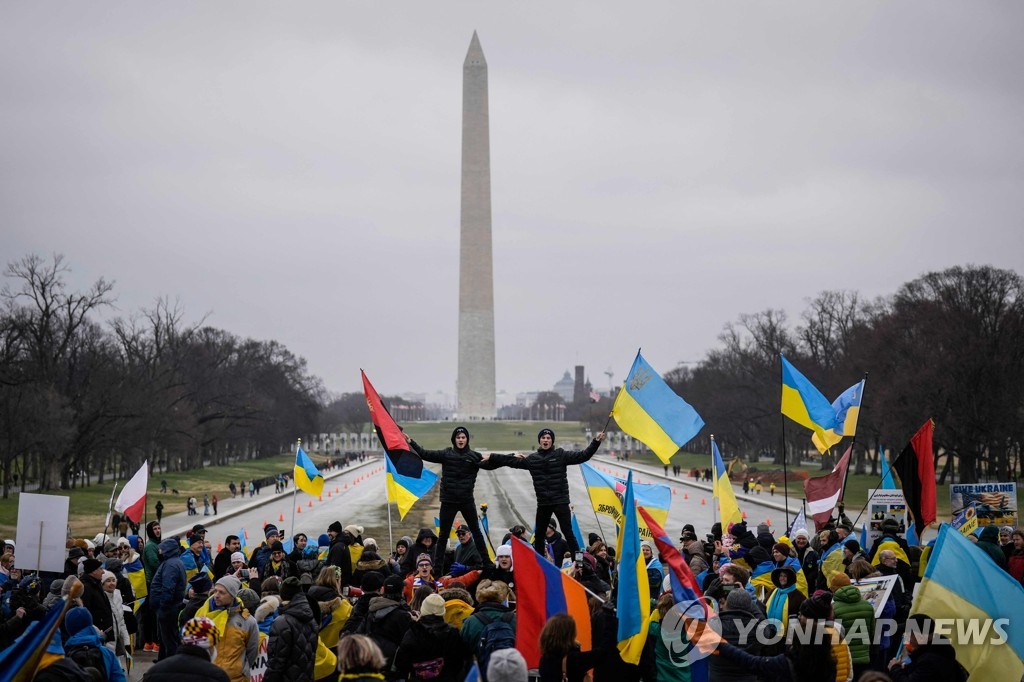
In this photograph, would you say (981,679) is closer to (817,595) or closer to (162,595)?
(817,595)

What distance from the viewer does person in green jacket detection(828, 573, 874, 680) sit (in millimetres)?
7809

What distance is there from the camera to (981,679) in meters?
6.58

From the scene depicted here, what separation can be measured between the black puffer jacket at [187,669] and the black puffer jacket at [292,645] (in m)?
1.12

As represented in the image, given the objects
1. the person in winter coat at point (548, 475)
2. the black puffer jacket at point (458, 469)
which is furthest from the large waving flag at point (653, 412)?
the black puffer jacket at point (458, 469)

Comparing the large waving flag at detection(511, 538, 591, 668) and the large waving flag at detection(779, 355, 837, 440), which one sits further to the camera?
the large waving flag at detection(779, 355, 837, 440)

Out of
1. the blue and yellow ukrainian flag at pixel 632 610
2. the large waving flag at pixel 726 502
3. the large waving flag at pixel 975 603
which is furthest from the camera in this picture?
the large waving flag at pixel 726 502

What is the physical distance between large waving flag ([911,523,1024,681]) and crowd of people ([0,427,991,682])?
0.17m

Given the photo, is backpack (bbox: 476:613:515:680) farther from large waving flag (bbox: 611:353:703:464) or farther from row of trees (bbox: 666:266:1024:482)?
row of trees (bbox: 666:266:1024:482)

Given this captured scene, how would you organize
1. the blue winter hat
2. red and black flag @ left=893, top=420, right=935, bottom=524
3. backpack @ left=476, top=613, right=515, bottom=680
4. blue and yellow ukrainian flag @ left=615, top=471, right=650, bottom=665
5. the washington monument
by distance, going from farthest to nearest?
1. the washington monument
2. red and black flag @ left=893, top=420, right=935, bottom=524
3. the blue winter hat
4. blue and yellow ukrainian flag @ left=615, top=471, right=650, bottom=665
5. backpack @ left=476, top=613, right=515, bottom=680

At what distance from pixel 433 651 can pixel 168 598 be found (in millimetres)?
5210

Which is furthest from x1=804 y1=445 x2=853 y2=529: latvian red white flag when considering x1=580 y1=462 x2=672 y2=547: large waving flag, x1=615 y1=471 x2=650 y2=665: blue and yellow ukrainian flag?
x1=615 y1=471 x2=650 y2=665: blue and yellow ukrainian flag

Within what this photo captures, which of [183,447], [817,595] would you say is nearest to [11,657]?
[817,595]

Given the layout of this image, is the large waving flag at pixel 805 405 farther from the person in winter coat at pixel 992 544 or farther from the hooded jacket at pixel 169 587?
the hooded jacket at pixel 169 587

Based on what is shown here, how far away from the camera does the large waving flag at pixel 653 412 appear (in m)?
11.8
